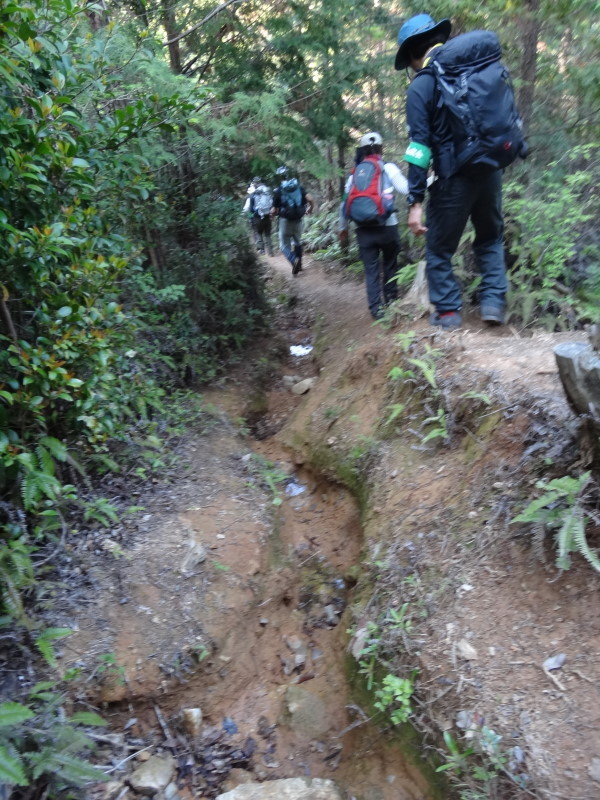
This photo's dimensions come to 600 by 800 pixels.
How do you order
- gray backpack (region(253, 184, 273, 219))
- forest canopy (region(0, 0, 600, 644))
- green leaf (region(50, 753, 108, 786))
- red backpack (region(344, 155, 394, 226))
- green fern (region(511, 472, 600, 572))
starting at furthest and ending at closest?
gray backpack (region(253, 184, 273, 219)) < red backpack (region(344, 155, 394, 226)) < forest canopy (region(0, 0, 600, 644)) < green leaf (region(50, 753, 108, 786)) < green fern (region(511, 472, 600, 572))

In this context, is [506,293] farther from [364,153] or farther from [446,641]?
[446,641]

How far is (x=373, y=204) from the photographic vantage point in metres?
6.55

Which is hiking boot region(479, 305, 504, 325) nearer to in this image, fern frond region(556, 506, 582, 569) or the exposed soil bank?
the exposed soil bank

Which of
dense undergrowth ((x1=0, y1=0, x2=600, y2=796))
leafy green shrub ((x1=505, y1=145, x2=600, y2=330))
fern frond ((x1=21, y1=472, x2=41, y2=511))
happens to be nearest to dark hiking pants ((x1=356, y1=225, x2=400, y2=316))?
dense undergrowth ((x1=0, y1=0, x2=600, y2=796))

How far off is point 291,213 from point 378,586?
8440 mm

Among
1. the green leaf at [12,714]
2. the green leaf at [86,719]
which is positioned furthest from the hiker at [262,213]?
the green leaf at [12,714]

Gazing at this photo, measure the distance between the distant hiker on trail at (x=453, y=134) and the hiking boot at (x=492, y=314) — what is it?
0.89 feet

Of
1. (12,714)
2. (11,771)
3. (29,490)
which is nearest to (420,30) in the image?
(29,490)

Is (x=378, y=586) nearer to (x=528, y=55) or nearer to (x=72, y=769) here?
(x=72, y=769)

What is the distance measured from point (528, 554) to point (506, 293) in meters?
3.13

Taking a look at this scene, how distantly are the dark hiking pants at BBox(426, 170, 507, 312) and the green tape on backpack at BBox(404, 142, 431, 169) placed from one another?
29 centimetres

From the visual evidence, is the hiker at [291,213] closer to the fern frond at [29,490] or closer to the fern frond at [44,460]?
the fern frond at [44,460]

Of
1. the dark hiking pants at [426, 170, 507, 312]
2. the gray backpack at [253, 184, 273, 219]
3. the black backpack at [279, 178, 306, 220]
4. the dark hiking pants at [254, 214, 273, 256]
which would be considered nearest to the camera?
the dark hiking pants at [426, 170, 507, 312]

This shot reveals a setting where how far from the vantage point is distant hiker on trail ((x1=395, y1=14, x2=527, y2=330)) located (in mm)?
4539
